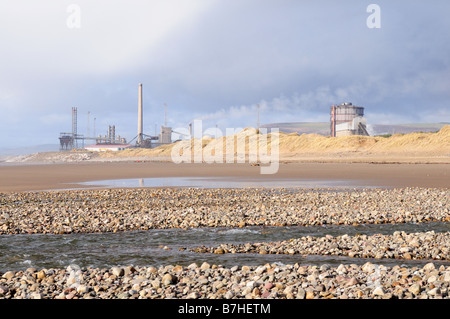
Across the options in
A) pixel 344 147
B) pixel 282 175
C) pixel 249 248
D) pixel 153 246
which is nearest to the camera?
pixel 249 248

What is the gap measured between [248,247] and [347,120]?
14411 cm

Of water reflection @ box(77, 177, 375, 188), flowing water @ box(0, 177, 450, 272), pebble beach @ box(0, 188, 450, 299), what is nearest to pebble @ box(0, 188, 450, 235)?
pebble beach @ box(0, 188, 450, 299)

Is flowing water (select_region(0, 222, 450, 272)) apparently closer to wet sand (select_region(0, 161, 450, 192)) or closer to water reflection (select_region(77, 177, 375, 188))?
water reflection (select_region(77, 177, 375, 188))

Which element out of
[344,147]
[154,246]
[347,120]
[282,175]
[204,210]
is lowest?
[154,246]

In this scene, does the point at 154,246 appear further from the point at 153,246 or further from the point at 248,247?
the point at 248,247

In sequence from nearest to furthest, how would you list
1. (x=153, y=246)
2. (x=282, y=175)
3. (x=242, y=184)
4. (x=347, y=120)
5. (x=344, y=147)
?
1. (x=153, y=246)
2. (x=242, y=184)
3. (x=282, y=175)
4. (x=344, y=147)
5. (x=347, y=120)

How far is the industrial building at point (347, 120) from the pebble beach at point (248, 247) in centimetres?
12092

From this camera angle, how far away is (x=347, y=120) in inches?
5984

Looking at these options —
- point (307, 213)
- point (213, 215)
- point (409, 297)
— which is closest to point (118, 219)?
point (213, 215)

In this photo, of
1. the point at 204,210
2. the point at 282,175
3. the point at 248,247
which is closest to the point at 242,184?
the point at 282,175

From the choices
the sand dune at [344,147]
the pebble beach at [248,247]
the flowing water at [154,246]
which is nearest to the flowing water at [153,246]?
the flowing water at [154,246]

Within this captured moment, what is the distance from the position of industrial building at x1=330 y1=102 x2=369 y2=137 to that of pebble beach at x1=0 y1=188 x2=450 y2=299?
121 metres

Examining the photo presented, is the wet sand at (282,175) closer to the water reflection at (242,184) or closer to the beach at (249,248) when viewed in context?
the water reflection at (242,184)

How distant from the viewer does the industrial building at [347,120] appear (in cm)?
14475
